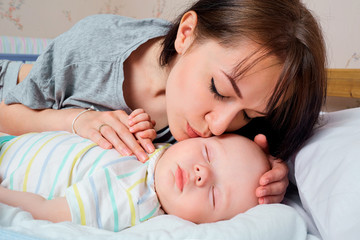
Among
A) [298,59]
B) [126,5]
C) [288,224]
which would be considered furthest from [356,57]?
[126,5]

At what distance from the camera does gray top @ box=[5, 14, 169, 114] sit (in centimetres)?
102

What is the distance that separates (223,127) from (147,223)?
265 mm

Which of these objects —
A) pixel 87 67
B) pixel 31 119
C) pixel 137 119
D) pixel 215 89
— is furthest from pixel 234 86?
pixel 31 119

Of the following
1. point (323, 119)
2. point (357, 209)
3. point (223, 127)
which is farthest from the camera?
point (323, 119)

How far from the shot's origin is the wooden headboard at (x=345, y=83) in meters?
1.12

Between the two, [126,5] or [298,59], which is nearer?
[298,59]

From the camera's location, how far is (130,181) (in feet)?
2.39

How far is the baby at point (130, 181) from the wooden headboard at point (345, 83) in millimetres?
539

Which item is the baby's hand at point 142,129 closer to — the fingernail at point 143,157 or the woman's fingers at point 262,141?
the fingernail at point 143,157

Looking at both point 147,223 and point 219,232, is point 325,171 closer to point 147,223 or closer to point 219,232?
point 219,232

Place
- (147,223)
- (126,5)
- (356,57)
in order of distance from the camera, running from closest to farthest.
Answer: (147,223) → (356,57) → (126,5)

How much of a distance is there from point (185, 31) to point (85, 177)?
0.47 meters

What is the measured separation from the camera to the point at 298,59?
72 cm

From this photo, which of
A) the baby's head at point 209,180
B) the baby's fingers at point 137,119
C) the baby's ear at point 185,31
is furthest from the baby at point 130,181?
the baby's ear at point 185,31
